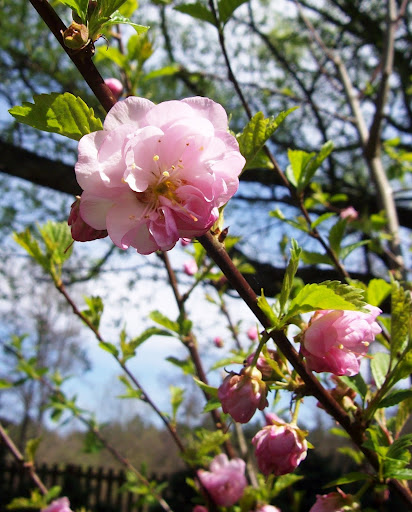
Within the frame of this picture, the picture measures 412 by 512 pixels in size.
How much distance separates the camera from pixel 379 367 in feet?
2.20

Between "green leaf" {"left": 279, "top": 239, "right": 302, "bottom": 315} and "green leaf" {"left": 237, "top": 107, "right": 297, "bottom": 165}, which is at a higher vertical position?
"green leaf" {"left": 237, "top": 107, "right": 297, "bottom": 165}

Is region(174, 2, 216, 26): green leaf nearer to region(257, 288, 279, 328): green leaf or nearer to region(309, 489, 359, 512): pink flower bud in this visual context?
region(257, 288, 279, 328): green leaf

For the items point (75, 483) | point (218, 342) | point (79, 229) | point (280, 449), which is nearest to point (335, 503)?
point (280, 449)

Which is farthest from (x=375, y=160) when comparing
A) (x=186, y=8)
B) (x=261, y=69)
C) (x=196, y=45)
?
(x=196, y=45)

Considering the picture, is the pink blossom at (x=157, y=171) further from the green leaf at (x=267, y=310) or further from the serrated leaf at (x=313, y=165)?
the serrated leaf at (x=313, y=165)

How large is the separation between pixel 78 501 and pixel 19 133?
15.9 feet

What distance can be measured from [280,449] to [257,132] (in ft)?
1.19

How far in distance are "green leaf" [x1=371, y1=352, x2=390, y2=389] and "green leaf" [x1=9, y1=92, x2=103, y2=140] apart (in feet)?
1.73

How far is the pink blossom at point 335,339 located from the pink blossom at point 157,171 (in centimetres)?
16

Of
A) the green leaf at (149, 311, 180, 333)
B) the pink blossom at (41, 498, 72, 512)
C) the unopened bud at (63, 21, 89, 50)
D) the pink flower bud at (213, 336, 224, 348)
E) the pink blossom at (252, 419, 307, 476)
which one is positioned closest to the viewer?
the unopened bud at (63, 21, 89, 50)

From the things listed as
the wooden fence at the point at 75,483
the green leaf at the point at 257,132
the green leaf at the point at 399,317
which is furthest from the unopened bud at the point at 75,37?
the wooden fence at the point at 75,483

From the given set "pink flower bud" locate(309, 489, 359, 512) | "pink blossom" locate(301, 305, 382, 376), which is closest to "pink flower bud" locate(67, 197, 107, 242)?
"pink blossom" locate(301, 305, 382, 376)

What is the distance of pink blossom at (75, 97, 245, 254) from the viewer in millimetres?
413

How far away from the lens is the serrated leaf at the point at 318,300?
41 centimetres
